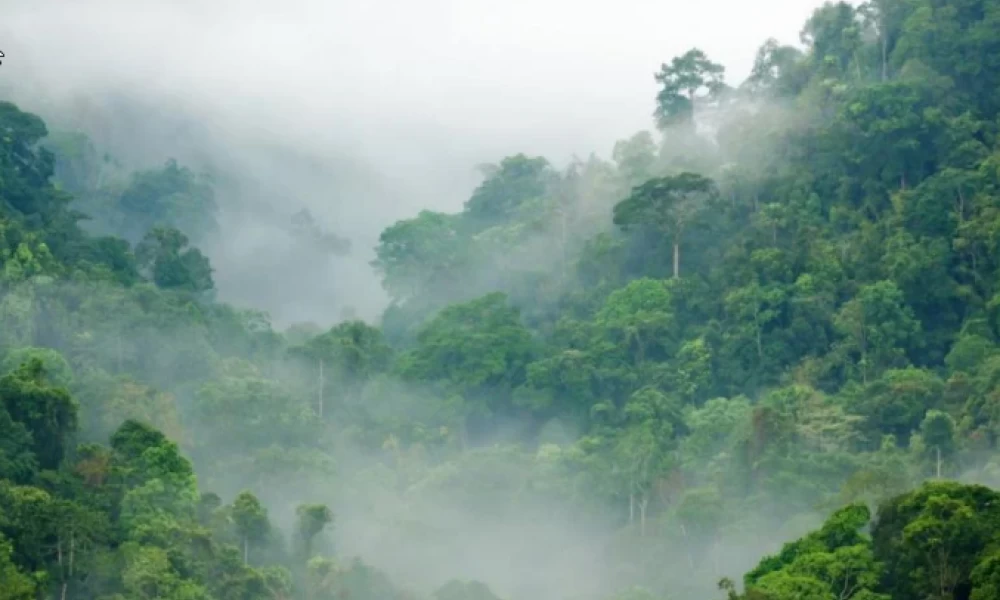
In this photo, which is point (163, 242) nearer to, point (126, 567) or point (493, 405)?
point (493, 405)

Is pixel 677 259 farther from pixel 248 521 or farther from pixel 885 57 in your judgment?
pixel 248 521

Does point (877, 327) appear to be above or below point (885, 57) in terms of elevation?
below

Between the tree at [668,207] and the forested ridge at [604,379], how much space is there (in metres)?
0.08

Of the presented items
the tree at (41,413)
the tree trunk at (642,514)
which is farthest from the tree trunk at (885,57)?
the tree at (41,413)

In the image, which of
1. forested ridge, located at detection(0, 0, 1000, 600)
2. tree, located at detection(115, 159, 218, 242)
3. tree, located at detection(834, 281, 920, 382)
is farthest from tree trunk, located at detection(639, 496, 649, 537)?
tree, located at detection(115, 159, 218, 242)

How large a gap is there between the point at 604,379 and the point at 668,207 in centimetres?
559

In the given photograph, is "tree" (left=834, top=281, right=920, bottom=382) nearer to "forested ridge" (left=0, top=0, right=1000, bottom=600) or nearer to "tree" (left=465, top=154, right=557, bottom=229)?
"forested ridge" (left=0, top=0, right=1000, bottom=600)

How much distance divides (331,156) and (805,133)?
2137cm

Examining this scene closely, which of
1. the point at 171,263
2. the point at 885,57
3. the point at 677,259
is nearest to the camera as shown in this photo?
the point at 677,259

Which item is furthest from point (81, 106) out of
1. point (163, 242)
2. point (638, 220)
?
point (638, 220)

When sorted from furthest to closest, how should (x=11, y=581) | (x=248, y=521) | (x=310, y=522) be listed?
(x=310, y=522) → (x=248, y=521) → (x=11, y=581)

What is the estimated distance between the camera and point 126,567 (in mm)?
40406

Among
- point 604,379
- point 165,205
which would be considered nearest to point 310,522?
point 604,379

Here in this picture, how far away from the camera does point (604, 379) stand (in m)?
54.2
